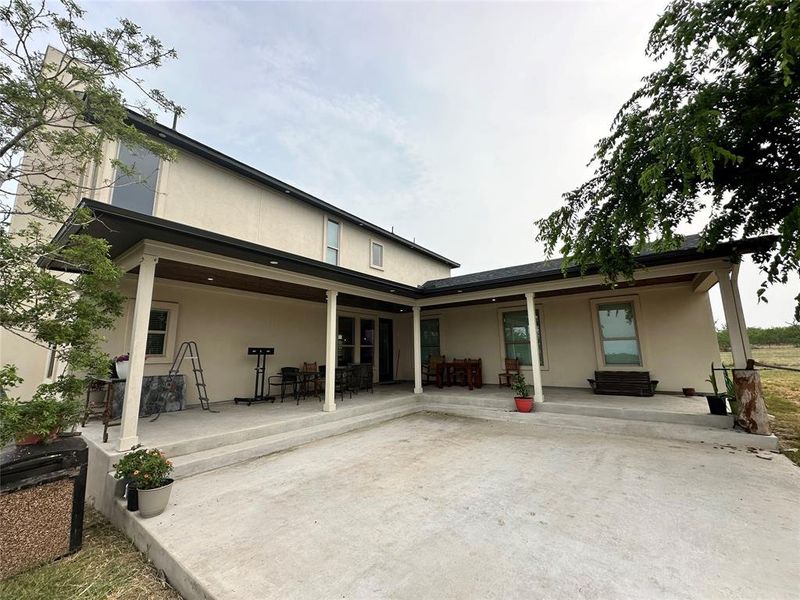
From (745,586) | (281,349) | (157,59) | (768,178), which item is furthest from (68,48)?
(768,178)

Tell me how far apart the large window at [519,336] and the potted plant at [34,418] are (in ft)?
29.9

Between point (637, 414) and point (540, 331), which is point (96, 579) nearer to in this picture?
point (637, 414)

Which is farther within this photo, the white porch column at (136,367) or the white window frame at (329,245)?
the white window frame at (329,245)

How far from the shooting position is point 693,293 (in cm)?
725

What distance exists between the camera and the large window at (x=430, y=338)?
36.0ft

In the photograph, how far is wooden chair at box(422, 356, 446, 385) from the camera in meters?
9.73

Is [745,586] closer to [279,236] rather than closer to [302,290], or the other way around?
[302,290]

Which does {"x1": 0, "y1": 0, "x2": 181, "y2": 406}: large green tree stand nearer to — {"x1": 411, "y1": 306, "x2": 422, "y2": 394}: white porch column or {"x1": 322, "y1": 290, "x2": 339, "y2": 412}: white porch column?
{"x1": 322, "y1": 290, "x2": 339, "y2": 412}: white porch column

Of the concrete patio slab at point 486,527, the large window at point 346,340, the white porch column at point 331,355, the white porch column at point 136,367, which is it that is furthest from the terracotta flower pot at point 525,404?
the white porch column at point 136,367

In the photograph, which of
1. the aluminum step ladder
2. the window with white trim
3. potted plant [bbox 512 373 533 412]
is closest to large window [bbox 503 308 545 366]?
potted plant [bbox 512 373 533 412]

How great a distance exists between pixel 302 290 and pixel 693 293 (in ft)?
29.4

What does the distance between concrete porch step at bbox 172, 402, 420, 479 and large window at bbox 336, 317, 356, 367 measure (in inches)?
126

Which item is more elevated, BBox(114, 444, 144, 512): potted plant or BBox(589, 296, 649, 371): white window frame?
BBox(589, 296, 649, 371): white window frame

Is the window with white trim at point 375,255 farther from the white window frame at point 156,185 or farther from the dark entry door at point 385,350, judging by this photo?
the white window frame at point 156,185
